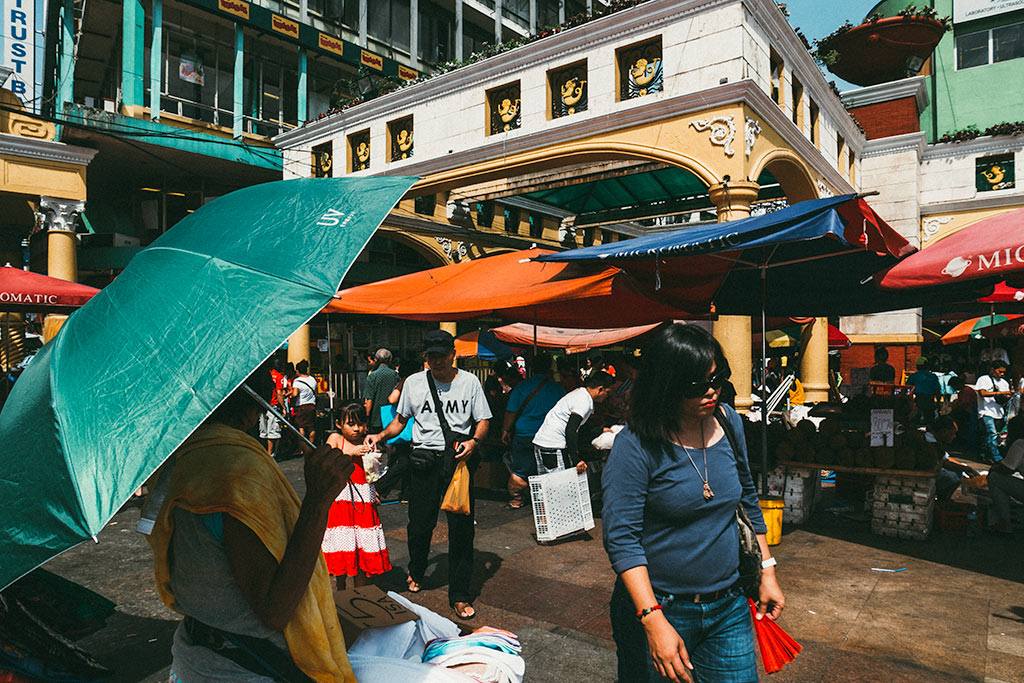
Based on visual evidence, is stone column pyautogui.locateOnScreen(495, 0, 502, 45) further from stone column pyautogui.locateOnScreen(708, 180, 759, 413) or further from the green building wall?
stone column pyautogui.locateOnScreen(708, 180, 759, 413)

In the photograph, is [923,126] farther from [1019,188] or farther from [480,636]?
[480,636]

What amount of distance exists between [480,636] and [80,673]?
292cm

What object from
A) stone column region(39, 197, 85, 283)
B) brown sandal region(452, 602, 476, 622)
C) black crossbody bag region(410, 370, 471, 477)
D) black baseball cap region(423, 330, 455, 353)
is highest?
stone column region(39, 197, 85, 283)

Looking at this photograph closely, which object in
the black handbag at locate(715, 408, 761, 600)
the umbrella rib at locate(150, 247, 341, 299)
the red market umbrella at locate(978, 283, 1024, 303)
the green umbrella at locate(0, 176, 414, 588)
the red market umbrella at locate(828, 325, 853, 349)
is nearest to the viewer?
the green umbrella at locate(0, 176, 414, 588)

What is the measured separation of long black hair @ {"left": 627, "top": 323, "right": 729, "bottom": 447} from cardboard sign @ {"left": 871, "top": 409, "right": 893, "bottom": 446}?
5235 millimetres

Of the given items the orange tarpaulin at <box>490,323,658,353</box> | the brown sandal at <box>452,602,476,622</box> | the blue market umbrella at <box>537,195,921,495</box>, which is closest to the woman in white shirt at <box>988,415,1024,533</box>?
the blue market umbrella at <box>537,195,921,495</box>

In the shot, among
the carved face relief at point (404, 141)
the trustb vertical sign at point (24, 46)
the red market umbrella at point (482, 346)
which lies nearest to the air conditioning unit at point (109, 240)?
the trustb vertical sign at point (24, 46)

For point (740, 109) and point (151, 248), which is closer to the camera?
point (151, 248)

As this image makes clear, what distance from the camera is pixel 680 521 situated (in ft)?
7.59

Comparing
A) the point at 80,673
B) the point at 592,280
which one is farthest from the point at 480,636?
the point at 592,280

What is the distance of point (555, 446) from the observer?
694 cm

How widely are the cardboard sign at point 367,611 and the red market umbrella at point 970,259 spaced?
489 cm

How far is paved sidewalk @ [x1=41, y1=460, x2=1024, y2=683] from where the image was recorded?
154 inches

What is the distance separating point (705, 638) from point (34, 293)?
786 centimetres
